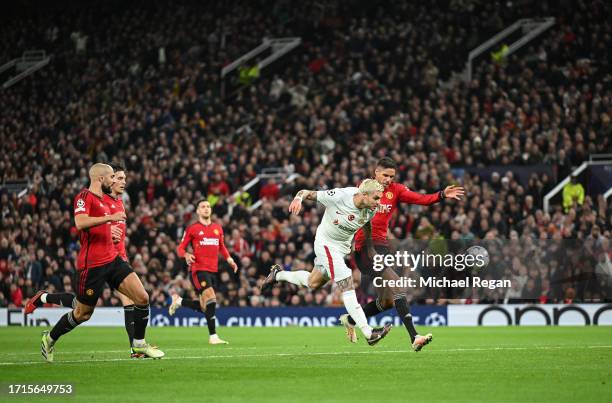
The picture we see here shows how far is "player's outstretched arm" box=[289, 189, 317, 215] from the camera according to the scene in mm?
13812

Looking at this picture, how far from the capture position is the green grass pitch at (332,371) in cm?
1003

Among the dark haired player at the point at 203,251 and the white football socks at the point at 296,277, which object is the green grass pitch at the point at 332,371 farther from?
the dark haired player at the point at 203,251

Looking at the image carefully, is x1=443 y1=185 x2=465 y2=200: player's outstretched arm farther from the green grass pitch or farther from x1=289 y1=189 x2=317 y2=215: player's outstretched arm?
the green grass pitch

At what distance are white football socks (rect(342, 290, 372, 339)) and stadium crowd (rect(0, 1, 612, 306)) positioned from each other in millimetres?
11283

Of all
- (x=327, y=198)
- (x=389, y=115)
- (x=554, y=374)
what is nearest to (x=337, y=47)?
(x=389, y=115)

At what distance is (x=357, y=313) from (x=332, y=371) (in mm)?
2600

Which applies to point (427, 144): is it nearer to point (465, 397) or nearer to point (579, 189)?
point (579, 189)

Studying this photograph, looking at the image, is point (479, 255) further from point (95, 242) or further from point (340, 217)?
point (95, 242)

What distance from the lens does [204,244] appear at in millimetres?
20578

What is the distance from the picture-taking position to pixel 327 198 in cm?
1491

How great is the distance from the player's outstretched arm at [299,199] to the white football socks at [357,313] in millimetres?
1421

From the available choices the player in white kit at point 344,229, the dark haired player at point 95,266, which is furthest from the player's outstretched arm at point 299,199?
the dark haired player at point 95,266

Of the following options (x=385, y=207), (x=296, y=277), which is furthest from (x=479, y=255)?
(x=296, y=277)

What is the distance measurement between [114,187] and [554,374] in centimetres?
650
